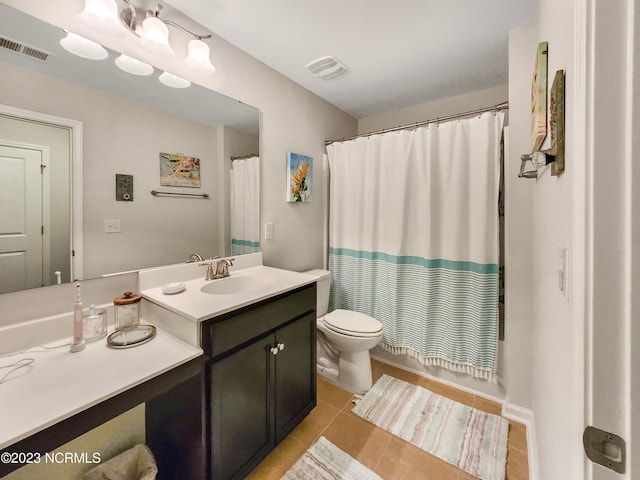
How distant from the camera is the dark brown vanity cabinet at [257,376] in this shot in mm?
1062

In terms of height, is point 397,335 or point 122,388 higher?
point 122,388

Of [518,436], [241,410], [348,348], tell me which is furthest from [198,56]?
[518,436]

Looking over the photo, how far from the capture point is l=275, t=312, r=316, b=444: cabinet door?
4.46ft

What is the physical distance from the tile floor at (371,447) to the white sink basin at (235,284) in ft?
2.96

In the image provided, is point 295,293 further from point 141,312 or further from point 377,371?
point 377,371

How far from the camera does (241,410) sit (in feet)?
3.80

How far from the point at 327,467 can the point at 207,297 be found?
1.05 meters

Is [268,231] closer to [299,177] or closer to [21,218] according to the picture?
[299,177]

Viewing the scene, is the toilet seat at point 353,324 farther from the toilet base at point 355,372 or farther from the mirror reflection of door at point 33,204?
the mirror reflection of door at point 33,204

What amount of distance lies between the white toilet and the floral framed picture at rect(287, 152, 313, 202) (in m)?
0.70

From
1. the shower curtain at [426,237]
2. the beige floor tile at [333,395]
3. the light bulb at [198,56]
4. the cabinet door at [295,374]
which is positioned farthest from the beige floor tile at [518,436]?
the light bulb at [198,56]

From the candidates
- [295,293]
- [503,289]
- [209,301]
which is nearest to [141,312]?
[209,301]

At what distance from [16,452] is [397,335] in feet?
6.60

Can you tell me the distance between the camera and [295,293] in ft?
4.75
